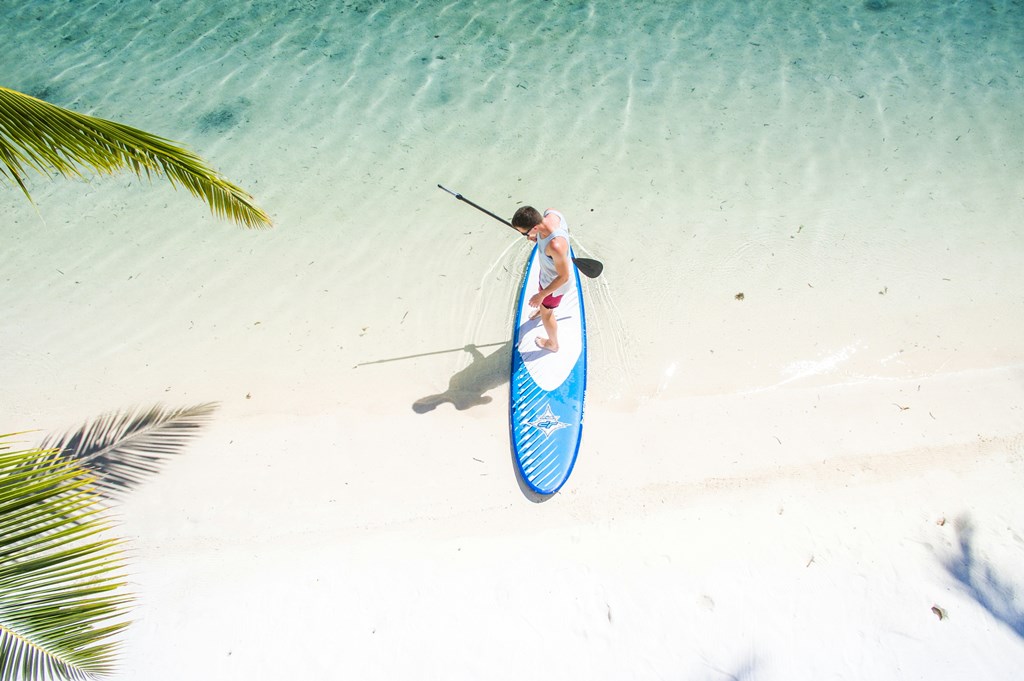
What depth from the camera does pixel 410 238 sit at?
235 inches

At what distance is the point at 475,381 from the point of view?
4.84 meters

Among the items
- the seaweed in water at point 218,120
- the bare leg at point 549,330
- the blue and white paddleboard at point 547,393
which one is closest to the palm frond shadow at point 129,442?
the blue and white paddleboard at point 547,393

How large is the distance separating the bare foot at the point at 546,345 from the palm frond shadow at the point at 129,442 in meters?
2.67

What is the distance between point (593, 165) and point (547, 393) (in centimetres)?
307

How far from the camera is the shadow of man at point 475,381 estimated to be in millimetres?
4691

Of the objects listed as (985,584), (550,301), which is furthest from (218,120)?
(985,584)

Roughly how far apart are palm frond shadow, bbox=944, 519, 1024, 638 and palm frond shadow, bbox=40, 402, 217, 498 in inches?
207

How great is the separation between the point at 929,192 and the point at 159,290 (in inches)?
304

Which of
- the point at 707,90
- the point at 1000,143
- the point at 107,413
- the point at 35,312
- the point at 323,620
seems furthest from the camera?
the point at 707,90

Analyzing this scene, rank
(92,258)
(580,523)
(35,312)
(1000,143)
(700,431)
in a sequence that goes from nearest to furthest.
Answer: (580,523), (700,431), (35,312), (92,258), (1000,143)

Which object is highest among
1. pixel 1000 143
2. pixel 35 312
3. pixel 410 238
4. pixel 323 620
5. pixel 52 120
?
pixel 52 120

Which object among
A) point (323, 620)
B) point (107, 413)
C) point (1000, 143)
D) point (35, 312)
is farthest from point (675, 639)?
point (1000, 143)

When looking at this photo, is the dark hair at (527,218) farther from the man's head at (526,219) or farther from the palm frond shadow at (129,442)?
the palm frond shadow at (129,442)

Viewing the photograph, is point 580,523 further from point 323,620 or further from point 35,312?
point 35,312
